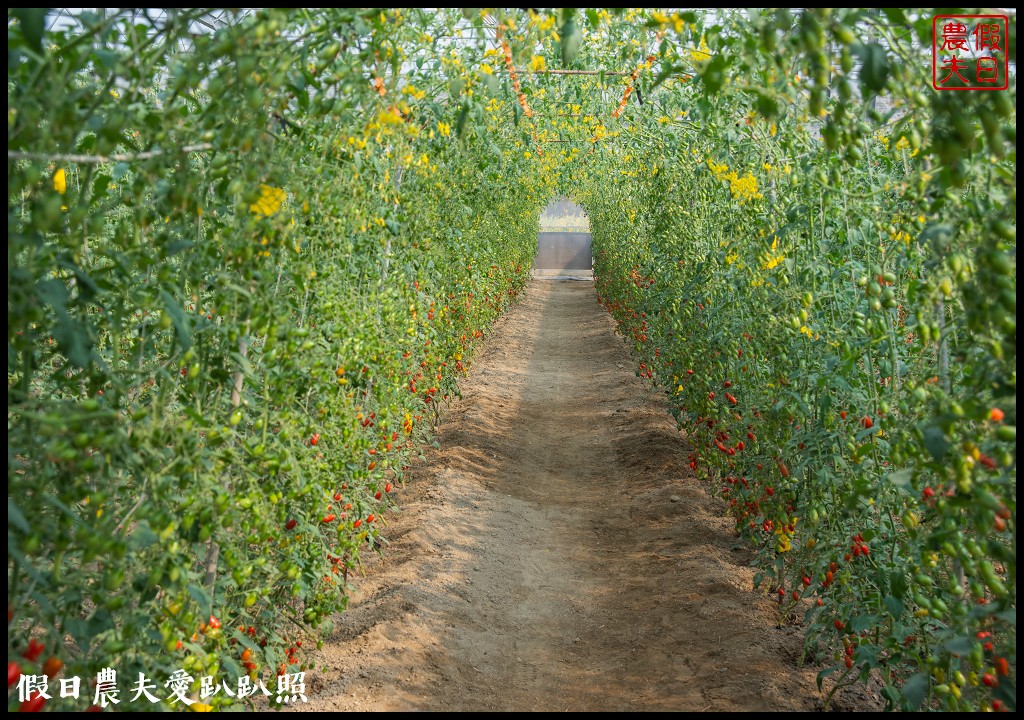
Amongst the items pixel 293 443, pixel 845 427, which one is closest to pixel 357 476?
pixel 293 443

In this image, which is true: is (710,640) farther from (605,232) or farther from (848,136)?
(605,232)

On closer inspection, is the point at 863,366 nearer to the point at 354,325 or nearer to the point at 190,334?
the point at 354,325

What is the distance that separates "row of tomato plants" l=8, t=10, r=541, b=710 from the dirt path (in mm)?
510

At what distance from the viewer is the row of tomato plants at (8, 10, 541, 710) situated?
171 centimetres

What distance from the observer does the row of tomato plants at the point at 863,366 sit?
→ 6.36ft

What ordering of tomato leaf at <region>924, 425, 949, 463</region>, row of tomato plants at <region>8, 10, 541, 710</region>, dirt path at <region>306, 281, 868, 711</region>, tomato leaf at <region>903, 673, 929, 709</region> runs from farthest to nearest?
dirt path at <region>306, 281, 868, 711</region>, tomato leaf at <region>903, 673, 929, 709</region>, tomato leaf at <region>924, 425, 949, 463</region>, row of tomato plants at <region>8, 10, 541, 710</region>

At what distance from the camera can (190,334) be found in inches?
86.4

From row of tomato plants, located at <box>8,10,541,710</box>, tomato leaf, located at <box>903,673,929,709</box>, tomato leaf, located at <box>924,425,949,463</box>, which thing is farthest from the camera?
tomato leaf, located at <box>903,673,929,709</box>

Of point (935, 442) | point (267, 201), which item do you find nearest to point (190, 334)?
point (267, 201)

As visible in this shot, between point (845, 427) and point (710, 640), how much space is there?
1.33m

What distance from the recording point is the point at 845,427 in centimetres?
312

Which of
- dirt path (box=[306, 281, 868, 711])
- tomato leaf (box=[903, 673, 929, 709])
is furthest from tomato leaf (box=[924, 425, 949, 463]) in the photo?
dirt path (box=[306, 281, 868, 711])

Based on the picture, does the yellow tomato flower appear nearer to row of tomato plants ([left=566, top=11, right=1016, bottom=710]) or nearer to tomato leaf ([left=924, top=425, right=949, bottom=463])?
row of tomato plants ([left=566, top=11, right=1016, bottom=710])

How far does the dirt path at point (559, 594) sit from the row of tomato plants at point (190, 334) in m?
0.51
